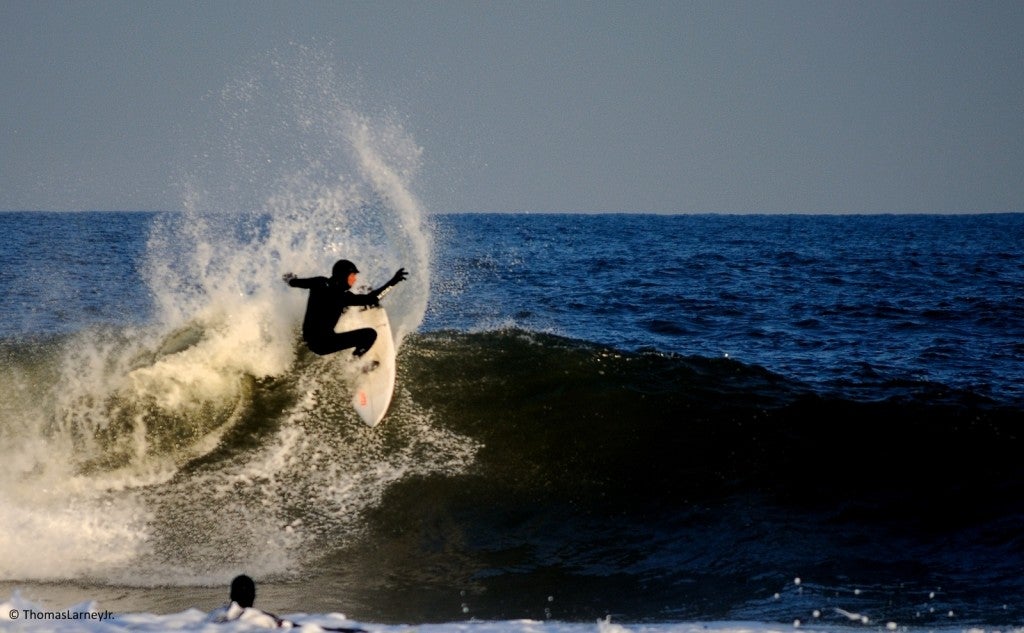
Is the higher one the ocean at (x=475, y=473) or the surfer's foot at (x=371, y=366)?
the surfer's foot at (x=371, y=366)

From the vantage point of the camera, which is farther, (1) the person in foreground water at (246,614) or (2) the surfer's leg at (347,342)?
(2) the surfer's leg at (347,342)

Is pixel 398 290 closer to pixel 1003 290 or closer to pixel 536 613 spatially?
pixel 536 613

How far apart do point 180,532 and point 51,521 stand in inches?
43.6

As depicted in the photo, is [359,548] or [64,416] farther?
[64,416]

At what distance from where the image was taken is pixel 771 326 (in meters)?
19.6

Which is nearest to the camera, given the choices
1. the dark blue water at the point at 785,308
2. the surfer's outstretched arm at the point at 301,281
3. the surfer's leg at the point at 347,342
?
→ the surfer's outstretched arm at the point at 301,281

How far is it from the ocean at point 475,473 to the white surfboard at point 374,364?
0.25 meters

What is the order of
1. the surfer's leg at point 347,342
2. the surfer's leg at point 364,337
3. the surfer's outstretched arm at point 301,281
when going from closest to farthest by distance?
the surfer's outstretched arm at point 301,281 → the surfer's leg at point 347,342 → the surfer's leg at point 364,337

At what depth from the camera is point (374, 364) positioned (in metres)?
10.8

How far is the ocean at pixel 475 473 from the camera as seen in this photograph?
7668mm

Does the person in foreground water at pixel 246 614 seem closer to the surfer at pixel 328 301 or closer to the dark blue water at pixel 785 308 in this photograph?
the surfer at pixel 328 301

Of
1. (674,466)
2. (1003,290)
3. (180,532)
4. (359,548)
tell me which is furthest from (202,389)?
(1003,290)

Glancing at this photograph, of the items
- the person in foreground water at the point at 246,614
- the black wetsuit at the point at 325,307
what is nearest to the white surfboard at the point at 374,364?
the black wetsuit at the point at 325,307

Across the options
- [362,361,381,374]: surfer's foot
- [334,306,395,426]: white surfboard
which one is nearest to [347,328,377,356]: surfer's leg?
[334,306,395,426]: white surfboard
